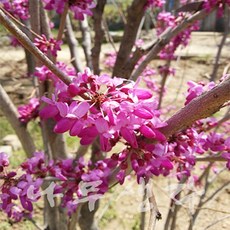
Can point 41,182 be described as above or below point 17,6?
below

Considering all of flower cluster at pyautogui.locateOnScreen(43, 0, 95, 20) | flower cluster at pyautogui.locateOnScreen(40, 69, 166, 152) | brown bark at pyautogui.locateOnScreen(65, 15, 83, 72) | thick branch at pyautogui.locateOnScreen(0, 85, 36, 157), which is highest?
flower cluster at pyautogui.locateOnScreen(43, 0, 95, 20)

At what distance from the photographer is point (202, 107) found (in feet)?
2.44

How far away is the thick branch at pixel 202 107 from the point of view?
696 mm

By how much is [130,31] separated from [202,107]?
1107 mm

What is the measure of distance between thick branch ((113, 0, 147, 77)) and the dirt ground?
1.40 ft

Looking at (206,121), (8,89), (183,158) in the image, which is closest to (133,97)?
(183,158)

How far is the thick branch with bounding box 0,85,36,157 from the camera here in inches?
60.8

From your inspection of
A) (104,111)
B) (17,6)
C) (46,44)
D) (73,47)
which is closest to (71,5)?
(46,44)

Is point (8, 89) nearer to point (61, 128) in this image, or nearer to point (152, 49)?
point (152, 49)

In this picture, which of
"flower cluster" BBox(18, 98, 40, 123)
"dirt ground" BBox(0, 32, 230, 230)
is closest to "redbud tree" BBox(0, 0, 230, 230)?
"flower cluster" BBox(18, 98, 40, 123)

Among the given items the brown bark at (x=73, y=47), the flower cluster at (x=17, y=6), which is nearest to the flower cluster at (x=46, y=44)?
the flower cluster at (x=17, y=6)

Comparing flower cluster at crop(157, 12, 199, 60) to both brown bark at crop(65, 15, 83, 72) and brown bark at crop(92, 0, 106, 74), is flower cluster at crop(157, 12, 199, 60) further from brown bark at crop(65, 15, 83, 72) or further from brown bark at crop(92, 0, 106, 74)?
brown bark at crop(65, 15, 83, 72)

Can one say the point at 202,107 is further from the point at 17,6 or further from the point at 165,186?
the point at 165,186

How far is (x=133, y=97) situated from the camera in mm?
764
